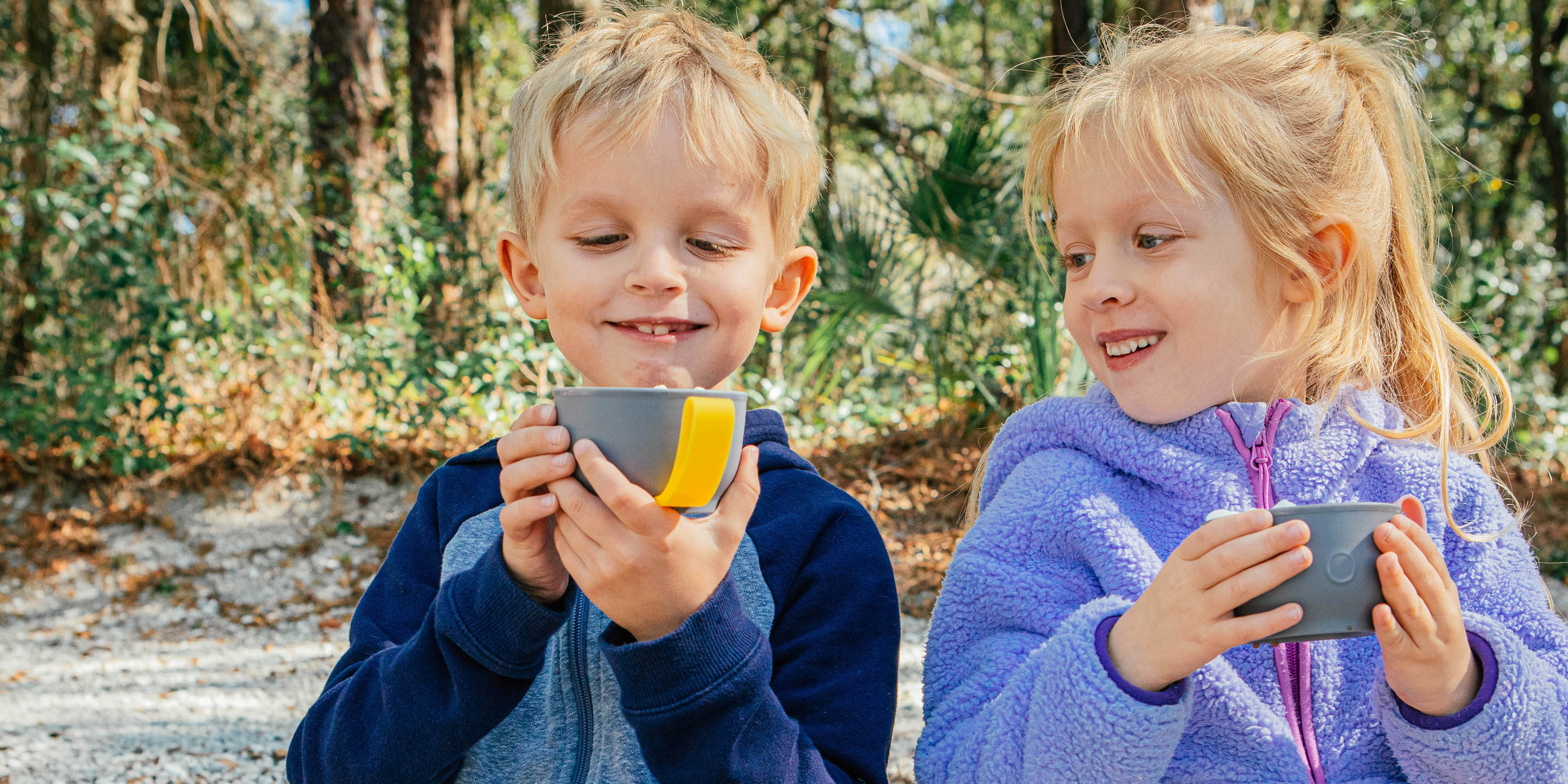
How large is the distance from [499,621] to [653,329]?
47 cm

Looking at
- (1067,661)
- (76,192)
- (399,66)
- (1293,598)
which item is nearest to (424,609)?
(1067,661)

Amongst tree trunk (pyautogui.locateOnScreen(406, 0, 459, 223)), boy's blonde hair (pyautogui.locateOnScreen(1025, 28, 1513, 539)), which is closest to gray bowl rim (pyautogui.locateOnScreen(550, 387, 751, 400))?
boy's blonde hair (pyautogui.locateOnScreen(1025, 28, 1513, 539))

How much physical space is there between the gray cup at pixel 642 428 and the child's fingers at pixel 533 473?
0.02m

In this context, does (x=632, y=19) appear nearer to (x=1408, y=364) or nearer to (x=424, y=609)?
(x=424, y=609)

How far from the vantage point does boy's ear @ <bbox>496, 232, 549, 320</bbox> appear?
171 centimetres

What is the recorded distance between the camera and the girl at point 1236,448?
136 centimetres

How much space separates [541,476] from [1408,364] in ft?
4.53

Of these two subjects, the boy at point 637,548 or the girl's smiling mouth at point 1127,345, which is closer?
the boy at point 637,548

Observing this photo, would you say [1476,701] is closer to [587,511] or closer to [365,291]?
[587,511]

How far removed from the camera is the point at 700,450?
105cm

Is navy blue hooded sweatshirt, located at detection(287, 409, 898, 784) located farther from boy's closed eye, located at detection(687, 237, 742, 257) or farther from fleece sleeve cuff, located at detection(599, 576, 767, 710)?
boy's closed eye, located at detection(687, 237, 742, 257)

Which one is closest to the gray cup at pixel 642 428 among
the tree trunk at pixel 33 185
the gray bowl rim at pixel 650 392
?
the gray bowl rim at pixel 650 392

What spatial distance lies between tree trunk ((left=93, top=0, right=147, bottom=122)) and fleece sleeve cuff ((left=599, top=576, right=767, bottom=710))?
650cm

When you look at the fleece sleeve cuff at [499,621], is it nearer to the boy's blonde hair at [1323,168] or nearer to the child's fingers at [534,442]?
the child's fingers at [534,442]
